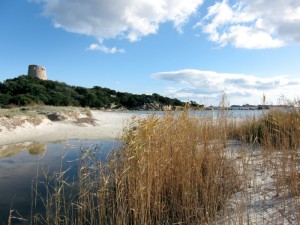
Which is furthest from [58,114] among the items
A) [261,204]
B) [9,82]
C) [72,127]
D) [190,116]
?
[9,82]

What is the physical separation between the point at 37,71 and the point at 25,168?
148 feet

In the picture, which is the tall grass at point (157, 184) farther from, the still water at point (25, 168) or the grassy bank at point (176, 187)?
the still water at point (25, 168)

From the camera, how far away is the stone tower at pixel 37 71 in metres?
48.6

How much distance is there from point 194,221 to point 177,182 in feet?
1.77

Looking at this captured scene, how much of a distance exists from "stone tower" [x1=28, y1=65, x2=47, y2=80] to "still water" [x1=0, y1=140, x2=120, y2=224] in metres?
41.2

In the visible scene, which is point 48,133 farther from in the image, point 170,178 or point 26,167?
point 170,178

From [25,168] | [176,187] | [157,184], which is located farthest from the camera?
[25,168]

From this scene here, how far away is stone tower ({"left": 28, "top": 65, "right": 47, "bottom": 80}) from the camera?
1912 inches

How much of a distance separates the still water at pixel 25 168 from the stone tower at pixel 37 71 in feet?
135

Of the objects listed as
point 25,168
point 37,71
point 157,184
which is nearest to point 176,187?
point 157,184

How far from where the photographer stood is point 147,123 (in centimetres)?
426

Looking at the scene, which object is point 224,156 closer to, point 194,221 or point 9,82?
point 194,221

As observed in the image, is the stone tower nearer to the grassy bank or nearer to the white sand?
the white sand

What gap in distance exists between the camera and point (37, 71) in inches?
1919
